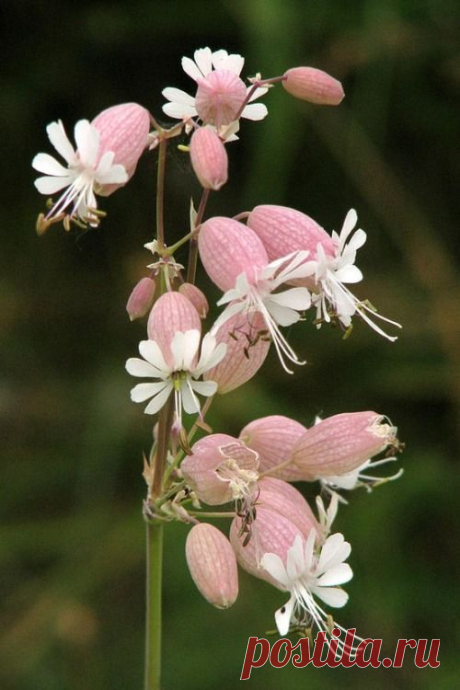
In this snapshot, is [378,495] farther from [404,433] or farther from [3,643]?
[3,643]

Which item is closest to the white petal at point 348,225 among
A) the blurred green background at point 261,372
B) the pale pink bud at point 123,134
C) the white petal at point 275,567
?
the pale pink bud at point 123,134

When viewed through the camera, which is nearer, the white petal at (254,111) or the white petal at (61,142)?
the white petal at (61,142)

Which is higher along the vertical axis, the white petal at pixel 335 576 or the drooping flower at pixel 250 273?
the drooping flower at pixel 250 273

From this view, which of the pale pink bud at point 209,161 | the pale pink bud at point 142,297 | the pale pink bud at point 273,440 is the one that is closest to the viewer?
the pale pink bud at point 209,161

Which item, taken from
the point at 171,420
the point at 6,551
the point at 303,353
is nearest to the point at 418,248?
the point at 303,353

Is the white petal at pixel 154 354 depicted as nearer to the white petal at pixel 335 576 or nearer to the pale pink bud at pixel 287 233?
the pale pink bud at pixel 287 233

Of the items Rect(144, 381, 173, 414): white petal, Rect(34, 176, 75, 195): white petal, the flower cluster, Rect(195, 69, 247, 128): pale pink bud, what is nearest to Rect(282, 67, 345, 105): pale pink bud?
the flower cluster

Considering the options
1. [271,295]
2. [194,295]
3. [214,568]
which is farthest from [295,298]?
[214,568]

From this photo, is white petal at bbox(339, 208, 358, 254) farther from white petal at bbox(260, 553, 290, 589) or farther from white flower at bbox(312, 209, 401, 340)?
white petal at bbox(260, 553, 290, 589)

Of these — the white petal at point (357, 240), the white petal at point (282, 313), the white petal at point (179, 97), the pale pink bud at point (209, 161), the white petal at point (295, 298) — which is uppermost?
the white petal at point (179, 97)
